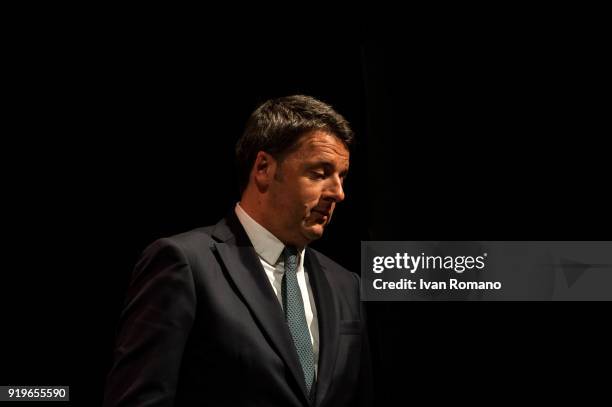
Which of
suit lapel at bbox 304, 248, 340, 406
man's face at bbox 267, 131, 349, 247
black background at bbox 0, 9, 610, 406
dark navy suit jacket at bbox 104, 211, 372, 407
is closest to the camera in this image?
dark navy suit jacket at bbox 104, 211, 372, 407

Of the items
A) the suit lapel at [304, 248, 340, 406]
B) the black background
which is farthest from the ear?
the black background

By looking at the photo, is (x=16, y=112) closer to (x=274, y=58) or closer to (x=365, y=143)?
(x=274, y=58)

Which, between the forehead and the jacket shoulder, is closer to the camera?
the forehead

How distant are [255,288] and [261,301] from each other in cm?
3

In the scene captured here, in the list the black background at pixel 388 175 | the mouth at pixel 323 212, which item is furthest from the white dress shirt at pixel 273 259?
the black background at pixel 388 175

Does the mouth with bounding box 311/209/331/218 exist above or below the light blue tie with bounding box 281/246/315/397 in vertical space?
above

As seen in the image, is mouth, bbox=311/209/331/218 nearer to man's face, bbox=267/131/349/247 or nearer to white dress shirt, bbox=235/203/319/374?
man's face, bbox=267/131/349/247

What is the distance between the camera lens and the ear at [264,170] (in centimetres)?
174

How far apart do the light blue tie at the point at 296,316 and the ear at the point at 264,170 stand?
162 mm

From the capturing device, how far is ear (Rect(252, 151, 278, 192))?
174 centimetres

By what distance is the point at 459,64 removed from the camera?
87.5 inches

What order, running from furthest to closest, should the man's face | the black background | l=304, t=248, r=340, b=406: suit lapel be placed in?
the black background → the man's face → l=304, t=248, r=340, b=406: suit lapel

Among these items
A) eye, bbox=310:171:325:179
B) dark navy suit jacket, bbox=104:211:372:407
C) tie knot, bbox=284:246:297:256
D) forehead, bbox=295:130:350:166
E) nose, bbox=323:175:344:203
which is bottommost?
dark navy suit jacket, bbox=104:211:372:407

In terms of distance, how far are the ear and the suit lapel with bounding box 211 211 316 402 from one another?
117 millimetres
